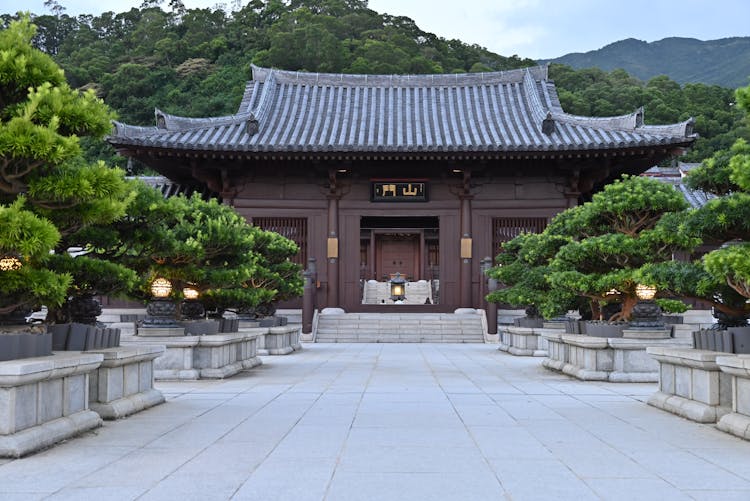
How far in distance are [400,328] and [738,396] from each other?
1719cm

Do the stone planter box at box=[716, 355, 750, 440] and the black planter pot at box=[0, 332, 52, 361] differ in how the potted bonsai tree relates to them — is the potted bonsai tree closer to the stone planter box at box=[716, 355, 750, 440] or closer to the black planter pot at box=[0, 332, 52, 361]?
the stone planter box at box=[716, 355, 750, 440]

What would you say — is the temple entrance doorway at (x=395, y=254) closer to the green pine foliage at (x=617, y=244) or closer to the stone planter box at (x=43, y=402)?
the green pine foliage at (x=617, y=244)

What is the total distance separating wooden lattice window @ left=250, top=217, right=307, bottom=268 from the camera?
25.2 metres

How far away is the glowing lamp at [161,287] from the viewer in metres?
11.3

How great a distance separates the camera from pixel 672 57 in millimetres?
120312

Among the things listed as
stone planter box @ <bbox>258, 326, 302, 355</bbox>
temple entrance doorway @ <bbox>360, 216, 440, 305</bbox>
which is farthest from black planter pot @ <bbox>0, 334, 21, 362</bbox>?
temple entrance doorway @ <bbox>360, 216, 440, 305</bbox>

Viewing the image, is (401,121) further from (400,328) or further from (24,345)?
(24,345)

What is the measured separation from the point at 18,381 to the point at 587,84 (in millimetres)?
54760

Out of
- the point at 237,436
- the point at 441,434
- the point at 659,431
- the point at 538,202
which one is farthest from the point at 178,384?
the point at 538,202

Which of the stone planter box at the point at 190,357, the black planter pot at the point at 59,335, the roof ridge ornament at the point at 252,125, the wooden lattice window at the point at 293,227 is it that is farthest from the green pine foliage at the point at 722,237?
the roof ridge ornament at the point at 252,125

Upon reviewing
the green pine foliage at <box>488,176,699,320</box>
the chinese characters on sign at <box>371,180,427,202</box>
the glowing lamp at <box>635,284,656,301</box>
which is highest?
the chinese characters on sign at <box>371,180,427,202</box>

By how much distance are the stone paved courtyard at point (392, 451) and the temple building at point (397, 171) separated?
14.2 metres

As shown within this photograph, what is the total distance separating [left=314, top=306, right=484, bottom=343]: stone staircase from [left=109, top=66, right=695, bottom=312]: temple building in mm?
959

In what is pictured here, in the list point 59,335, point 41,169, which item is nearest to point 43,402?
point 59,335
